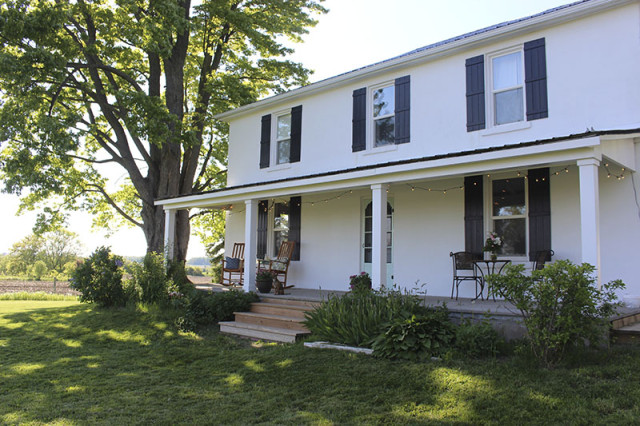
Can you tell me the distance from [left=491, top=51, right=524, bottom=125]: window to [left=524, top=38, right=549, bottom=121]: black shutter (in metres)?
0.15

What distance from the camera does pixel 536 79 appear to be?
26.6 ft

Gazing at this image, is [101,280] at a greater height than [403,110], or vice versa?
[403,110]

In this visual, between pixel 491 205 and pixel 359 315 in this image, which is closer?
pixel 359 315

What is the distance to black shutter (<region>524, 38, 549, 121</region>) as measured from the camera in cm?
803

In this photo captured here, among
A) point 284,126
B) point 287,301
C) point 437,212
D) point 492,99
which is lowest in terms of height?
point 287,301

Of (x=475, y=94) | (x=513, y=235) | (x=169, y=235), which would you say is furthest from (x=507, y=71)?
(x=169, y=235)

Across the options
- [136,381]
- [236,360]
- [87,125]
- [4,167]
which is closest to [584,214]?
[236,360]

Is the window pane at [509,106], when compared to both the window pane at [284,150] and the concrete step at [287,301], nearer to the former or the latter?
the concrete step at [287,301]

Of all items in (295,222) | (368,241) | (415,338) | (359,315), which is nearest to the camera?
(415,338)

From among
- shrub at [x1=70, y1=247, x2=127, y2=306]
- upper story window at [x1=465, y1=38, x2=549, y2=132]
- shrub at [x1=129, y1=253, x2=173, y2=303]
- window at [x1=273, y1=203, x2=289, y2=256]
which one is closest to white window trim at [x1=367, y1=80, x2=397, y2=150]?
upper story window at [x1=465, y1=38, x2=549, y2=132]

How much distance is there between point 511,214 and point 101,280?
29.6ft

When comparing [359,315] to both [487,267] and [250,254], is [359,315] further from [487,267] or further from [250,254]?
[250,254]

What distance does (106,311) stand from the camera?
10.9 meters

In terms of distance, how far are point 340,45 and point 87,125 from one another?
750 centimetres
